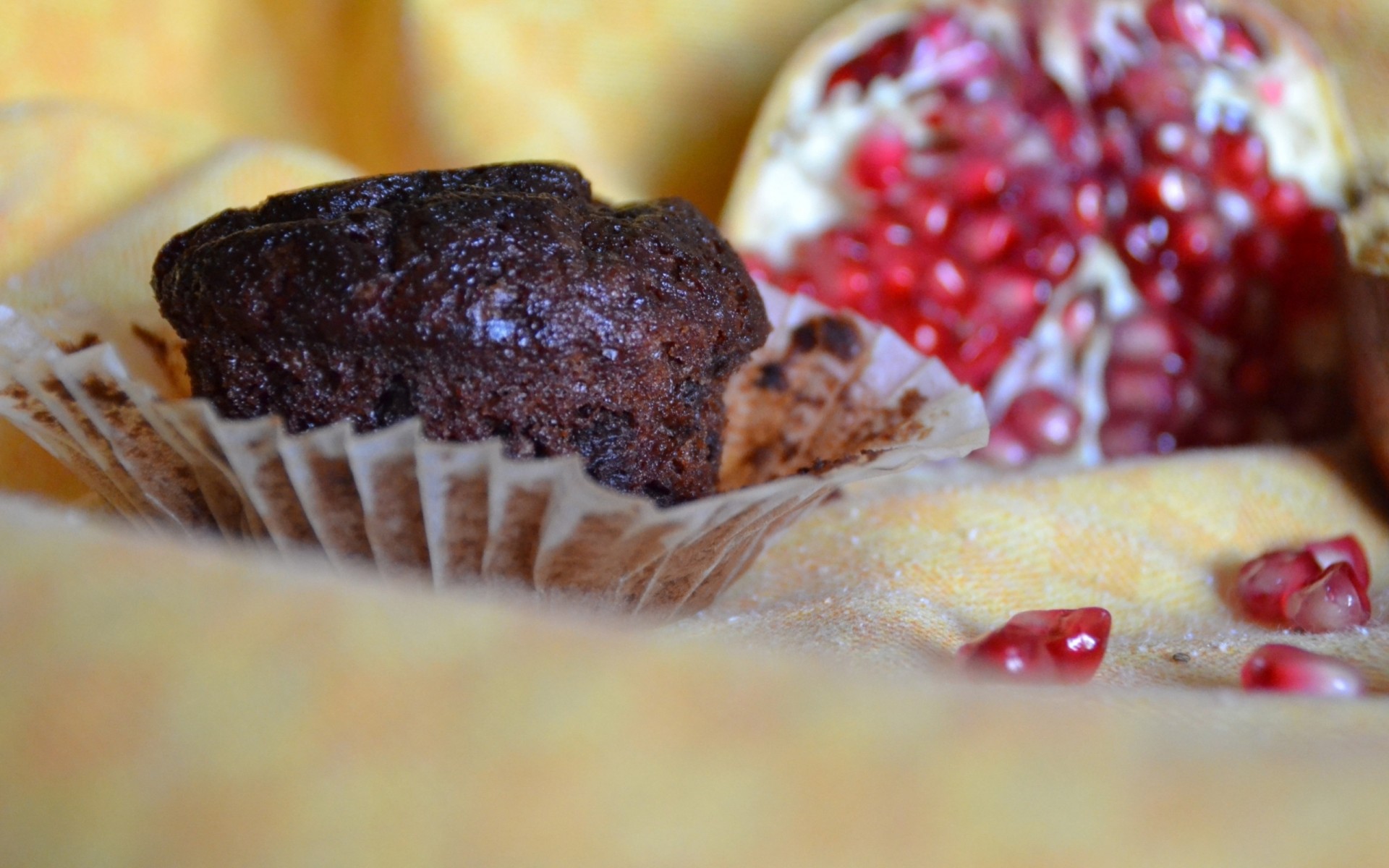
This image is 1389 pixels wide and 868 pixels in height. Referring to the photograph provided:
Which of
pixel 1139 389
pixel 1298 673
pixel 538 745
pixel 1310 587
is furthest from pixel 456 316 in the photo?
pixel 1139 389

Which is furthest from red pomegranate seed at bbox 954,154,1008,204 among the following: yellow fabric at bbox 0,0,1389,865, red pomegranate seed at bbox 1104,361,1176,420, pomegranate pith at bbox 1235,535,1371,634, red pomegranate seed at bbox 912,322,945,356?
yellow fabric at bbox 0,0,1389,865

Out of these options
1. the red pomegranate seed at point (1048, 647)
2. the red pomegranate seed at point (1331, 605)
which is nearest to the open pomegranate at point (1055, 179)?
the red pomegranate seed at point (1331, 605)

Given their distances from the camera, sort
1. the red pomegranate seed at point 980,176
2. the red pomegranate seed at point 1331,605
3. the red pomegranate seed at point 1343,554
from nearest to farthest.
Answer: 1. the red pomegranate seed at point 1331,605
2. the red pomegranate seed at point 1343,554
3. the red pomegranate seed at point 980,176

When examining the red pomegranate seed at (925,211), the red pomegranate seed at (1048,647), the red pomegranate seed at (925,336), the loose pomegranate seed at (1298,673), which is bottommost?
the loose pomegranate seed at (1298,673)

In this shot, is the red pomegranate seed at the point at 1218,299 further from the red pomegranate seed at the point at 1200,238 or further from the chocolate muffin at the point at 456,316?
the chocolate muffin at the point at 456,316

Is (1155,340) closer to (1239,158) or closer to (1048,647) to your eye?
(1239,158)

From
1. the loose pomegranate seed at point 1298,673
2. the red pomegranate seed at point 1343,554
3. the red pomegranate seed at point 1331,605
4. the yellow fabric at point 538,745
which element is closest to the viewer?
the yellow fabric at point 538,745

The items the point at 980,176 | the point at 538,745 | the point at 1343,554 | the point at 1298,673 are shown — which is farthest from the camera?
the point at 980,176
